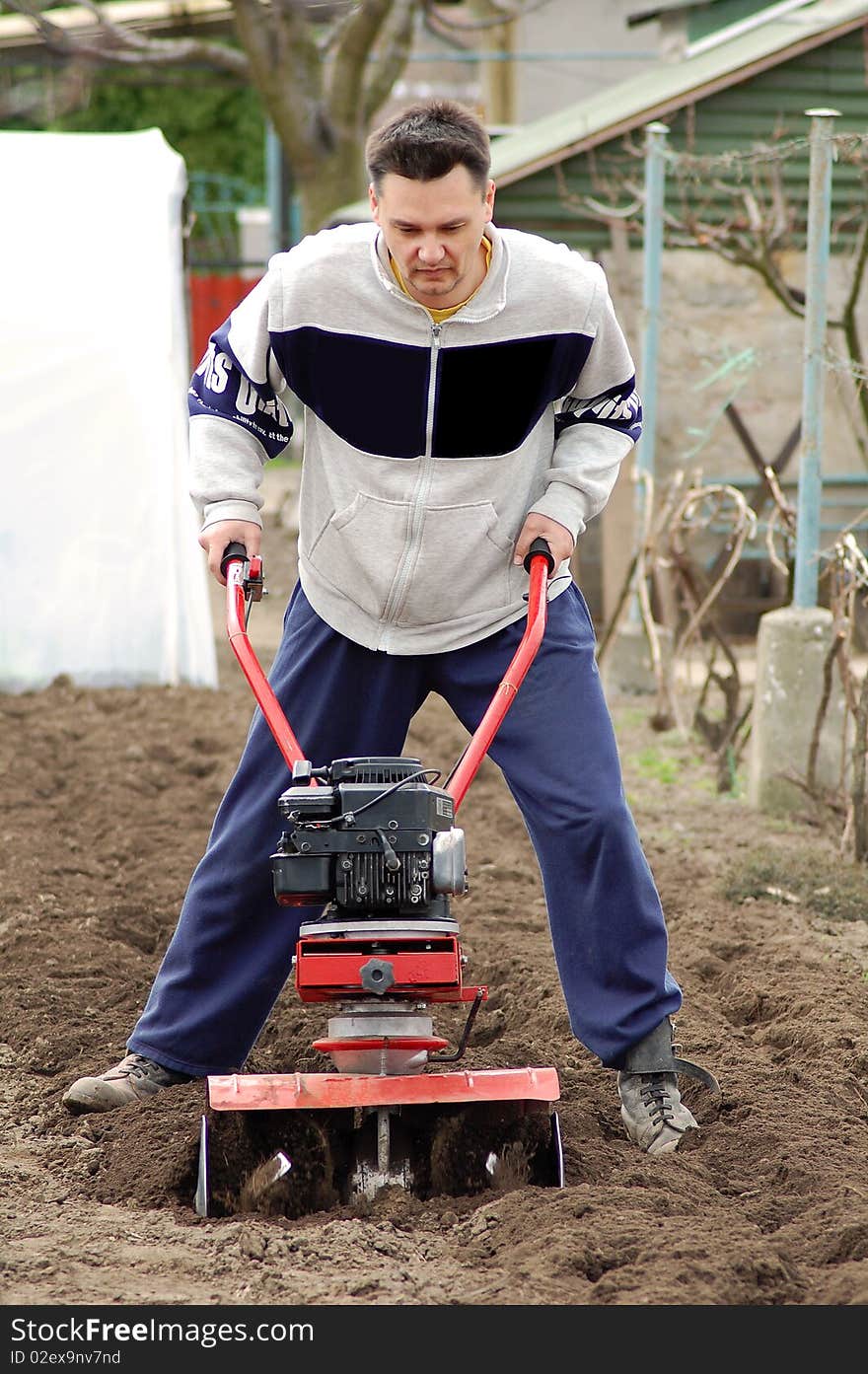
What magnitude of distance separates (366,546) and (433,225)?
25.8 inches

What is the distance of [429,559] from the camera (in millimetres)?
3473

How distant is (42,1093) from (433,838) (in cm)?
137

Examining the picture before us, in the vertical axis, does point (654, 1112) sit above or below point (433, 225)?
below

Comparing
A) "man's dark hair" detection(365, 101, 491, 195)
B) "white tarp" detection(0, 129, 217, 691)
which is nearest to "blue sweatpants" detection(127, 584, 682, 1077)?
"man's dark hair" detection(365, 101, 491, 195)

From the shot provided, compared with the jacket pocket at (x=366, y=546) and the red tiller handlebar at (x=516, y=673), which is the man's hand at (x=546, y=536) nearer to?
the red tiller handlebar at (x=516, y=673)

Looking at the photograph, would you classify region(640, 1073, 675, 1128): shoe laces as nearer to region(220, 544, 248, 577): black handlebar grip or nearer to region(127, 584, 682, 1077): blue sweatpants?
region(127, 584, 682, 1077): blue sweatpants

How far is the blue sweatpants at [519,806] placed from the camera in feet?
11.4

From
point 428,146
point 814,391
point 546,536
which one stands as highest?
point 428,146

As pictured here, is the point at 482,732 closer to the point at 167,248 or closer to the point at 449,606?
the point at 449,606

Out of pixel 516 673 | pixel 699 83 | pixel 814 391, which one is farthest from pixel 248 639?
pixel 699 83

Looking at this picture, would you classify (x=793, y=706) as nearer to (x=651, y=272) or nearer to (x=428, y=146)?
(x=651, y=272)

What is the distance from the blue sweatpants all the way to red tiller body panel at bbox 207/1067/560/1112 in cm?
40

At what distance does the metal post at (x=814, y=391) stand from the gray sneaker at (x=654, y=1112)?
3.18m
